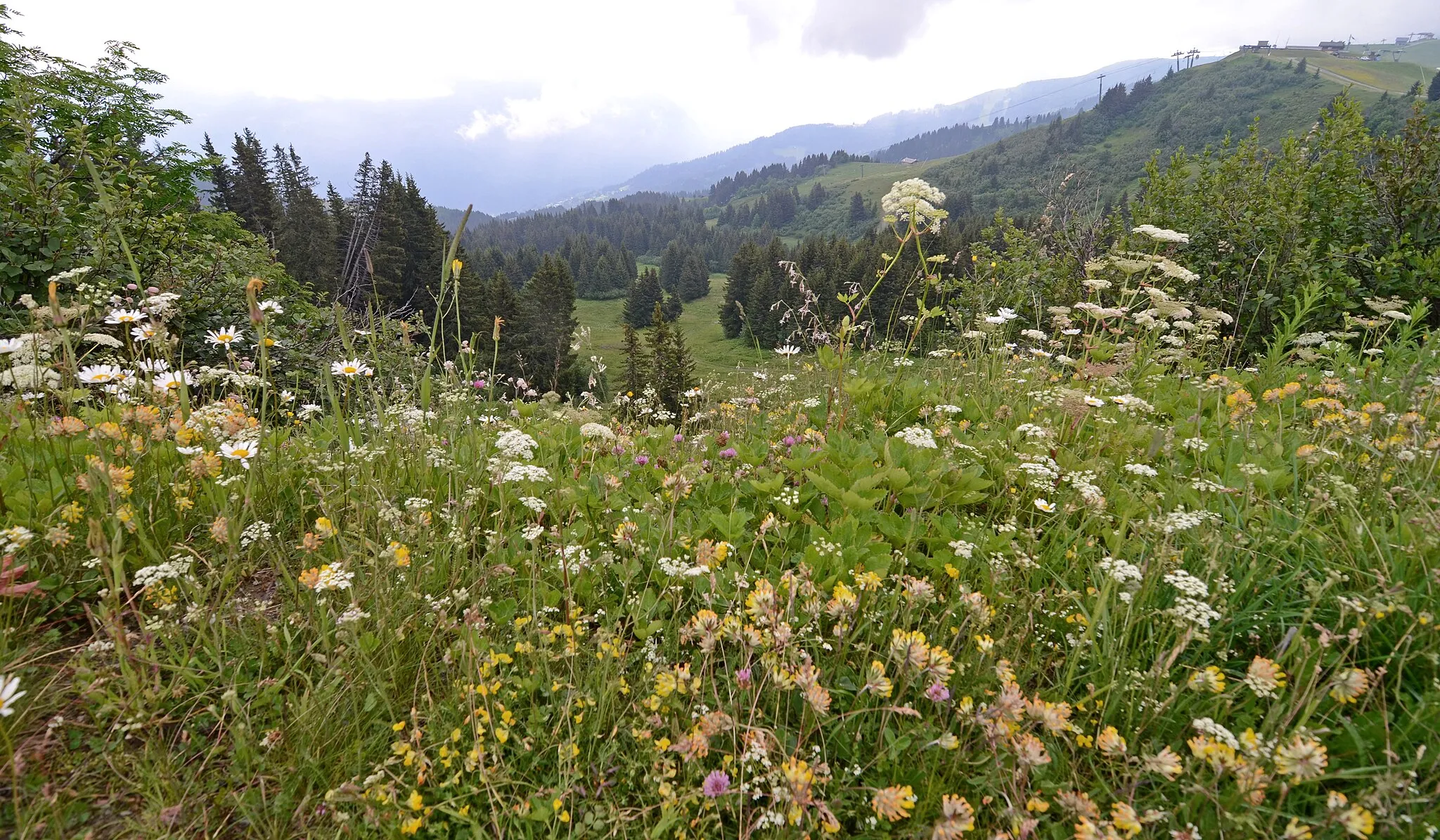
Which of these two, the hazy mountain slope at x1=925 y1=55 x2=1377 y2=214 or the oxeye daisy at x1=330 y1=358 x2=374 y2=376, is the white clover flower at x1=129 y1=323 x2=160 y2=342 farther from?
the hazy mountain slope at x1=925 y1=55 x2=1377 y2=214

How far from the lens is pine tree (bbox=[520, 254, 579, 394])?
173ft

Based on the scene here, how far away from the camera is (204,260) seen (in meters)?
10.2

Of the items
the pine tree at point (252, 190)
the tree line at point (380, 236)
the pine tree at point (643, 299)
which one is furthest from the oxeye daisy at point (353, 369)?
the pine tree at point (643, 299)

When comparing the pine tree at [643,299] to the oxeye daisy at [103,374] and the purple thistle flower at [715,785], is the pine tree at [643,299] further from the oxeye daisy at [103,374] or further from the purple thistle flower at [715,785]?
the purple thistle flower at [715,785]

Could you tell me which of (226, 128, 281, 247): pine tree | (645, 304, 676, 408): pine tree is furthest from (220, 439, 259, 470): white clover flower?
(226, 128, 281, 247): pine tree

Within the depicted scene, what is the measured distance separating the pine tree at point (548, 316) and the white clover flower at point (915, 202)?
46.1 m

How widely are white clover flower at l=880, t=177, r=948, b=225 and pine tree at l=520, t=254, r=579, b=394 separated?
1816 inches

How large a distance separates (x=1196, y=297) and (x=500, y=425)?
9.86 metres

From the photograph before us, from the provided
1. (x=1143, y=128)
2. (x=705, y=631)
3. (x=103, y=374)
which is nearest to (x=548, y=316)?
(x=103, y=374)

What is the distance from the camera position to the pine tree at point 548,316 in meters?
52.6

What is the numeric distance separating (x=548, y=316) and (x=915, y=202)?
6032 centimetres

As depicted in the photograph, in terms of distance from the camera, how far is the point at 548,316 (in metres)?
61.0

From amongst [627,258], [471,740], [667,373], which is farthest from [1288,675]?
[627,258]

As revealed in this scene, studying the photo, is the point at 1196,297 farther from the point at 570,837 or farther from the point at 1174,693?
the point at 570,837
